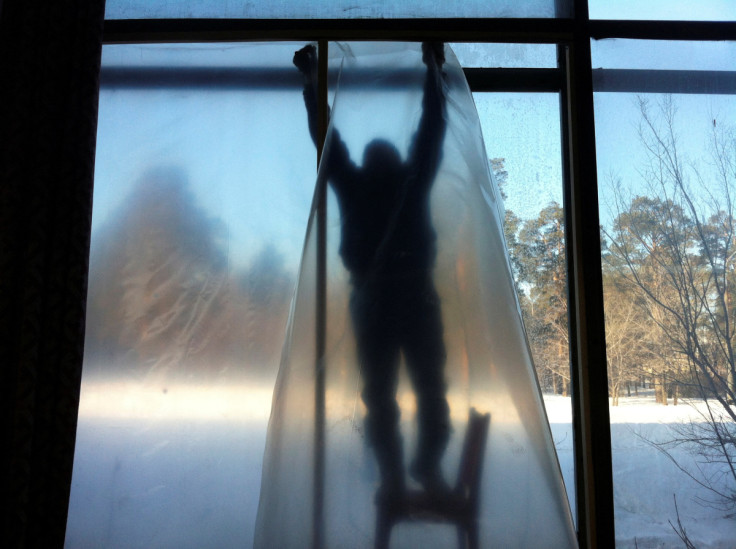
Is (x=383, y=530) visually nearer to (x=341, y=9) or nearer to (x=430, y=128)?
(x=430, y=128)

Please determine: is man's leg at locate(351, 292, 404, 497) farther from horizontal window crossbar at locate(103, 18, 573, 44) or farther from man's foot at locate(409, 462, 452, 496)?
horizontal window crossbar at locate(103, 18, 573, 44)

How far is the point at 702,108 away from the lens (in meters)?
1.43

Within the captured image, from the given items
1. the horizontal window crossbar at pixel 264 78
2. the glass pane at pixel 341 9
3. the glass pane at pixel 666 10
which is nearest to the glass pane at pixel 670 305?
the glass pane at pixel 666 10

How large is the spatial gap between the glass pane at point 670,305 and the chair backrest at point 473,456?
0.40 metres

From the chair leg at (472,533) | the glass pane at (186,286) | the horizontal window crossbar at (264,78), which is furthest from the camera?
the horizontal window crossbar at (264,78)

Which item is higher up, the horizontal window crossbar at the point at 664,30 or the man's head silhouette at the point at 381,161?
the horizontal window crossbar at the point at 664,30

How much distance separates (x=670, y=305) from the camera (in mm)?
1354

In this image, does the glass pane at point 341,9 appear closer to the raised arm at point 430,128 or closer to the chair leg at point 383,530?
the raised arm at point 430,128

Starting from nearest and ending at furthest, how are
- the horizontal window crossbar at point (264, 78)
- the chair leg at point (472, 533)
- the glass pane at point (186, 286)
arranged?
the chair leg at point (472, 533)
the glass pane at point (186, 286)
the horizontal window crossbar at point (264, 78)

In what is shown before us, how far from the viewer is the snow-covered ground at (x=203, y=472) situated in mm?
1253

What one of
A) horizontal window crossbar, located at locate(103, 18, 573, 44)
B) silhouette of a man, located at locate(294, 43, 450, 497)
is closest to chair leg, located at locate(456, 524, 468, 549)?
silhouette of a man, located at locate(294, 43, 450, 497)

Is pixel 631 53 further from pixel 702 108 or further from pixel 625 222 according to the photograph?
pixel 625 222

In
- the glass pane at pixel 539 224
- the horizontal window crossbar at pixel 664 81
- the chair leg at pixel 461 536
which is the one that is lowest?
the chair leg at pixel 461 536

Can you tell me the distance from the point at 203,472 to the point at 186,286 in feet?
1.61
